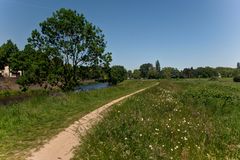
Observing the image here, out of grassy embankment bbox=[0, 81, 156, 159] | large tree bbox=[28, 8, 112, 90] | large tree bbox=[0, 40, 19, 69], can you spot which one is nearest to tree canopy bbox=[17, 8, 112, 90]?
large tree bbox=[28, 8, 112, 90]

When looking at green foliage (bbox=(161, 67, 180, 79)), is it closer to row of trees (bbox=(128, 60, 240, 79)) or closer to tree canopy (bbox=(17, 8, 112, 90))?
row of trees (bbox=(128, 60, 240, 79))

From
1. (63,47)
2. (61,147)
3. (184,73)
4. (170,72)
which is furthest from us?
(170,72)

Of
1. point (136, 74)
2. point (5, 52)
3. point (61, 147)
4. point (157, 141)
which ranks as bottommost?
point (61, 147)

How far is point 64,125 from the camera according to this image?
12.2 metres

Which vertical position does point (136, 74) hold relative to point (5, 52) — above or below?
below

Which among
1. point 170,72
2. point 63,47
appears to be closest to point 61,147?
point 63,47

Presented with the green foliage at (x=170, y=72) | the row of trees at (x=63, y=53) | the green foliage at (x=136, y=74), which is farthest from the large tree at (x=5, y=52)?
the green foliage at (x=170, y=72)

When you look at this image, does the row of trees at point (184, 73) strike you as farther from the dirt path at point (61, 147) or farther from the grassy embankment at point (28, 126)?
the dirt path at point (61, 147)

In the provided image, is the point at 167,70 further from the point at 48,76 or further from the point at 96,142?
the point at 96,142

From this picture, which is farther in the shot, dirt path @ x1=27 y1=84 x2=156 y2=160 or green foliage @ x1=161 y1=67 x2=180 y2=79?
green foliage @ x1=161 y1=67 x2=180 y2=79

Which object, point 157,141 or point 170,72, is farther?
point 170,72

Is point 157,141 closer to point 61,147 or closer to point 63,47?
point 61,147

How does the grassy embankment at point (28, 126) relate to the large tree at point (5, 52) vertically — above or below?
below

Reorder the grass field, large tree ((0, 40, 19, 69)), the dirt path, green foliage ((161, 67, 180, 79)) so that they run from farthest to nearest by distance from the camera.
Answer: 1. green foliage ((161, 67, 180, 79))
2. large tree ((0, 40, 19, 69))
3. the dirt path
4. the grass field
